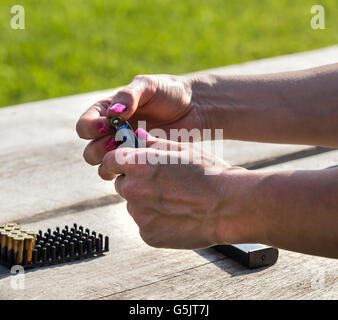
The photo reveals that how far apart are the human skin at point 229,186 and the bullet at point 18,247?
0.20m

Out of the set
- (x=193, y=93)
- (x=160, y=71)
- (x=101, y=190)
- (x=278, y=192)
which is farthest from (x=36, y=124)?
(x=160, y=71)

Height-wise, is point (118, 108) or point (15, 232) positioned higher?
point (118, 108)

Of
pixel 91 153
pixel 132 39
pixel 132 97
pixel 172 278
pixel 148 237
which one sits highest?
pixel 132 39

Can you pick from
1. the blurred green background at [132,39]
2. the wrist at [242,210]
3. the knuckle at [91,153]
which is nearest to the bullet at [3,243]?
the knuckle at [91,153]

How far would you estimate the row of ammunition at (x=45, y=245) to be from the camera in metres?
1.42

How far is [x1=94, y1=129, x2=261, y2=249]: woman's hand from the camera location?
1.16 metres

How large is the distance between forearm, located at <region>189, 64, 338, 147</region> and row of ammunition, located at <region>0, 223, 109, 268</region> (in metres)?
0.40

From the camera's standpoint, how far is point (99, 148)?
1.49 meters

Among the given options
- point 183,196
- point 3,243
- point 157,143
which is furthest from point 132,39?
point 183,196

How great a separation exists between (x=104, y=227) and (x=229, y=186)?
0.53m

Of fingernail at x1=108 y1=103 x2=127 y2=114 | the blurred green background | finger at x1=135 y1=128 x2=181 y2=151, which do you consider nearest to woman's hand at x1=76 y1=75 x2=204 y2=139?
fingernail at x1=108 y1=103 x2=127 y2=114

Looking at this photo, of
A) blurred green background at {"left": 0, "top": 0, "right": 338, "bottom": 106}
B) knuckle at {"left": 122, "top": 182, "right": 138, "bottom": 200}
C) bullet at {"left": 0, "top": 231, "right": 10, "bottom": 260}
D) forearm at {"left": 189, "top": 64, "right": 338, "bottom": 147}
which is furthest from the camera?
blurred green background at {"left": 0, "top": 0, "right": 338, "bottom": 106}

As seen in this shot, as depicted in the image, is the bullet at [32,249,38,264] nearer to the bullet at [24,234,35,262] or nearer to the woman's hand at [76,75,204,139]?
the bullet at [24,234,35,262]

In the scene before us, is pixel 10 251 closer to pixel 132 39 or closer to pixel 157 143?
pixel 157 143
